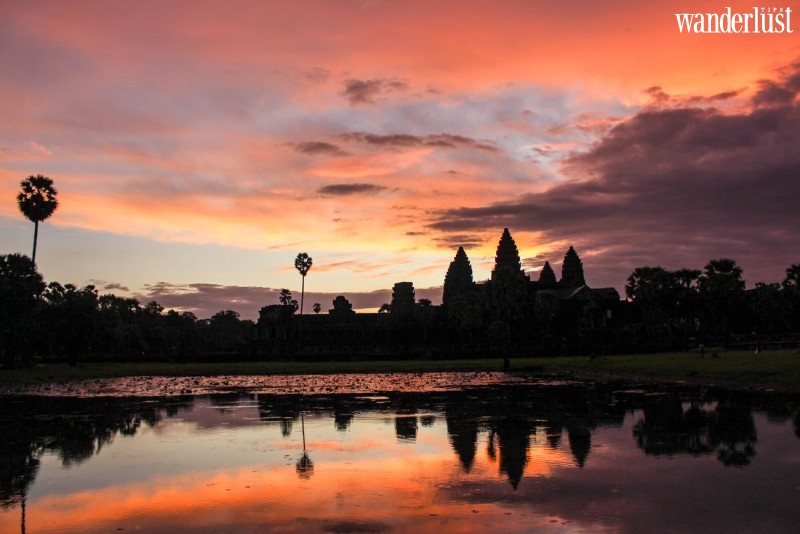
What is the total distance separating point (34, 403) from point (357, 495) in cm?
2830

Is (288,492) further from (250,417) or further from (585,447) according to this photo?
(250,417)

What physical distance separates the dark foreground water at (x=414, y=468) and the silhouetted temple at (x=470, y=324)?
6041 cm

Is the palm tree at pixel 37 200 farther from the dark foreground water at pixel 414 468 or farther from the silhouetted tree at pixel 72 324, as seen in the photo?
the dark foreground water at pixel 414 468

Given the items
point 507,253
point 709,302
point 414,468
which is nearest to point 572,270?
point 507,253

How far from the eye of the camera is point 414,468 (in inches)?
653

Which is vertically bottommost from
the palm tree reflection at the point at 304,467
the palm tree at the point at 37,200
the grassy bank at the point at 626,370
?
the palm tree reflection at the point at 304,467

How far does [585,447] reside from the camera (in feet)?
62.1

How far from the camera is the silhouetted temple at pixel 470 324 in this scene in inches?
3812

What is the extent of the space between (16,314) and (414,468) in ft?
200

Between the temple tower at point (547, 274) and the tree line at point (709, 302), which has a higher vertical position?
the temple tower at point (547, 274)

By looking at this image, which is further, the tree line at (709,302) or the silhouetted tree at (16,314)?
the tree line at (709,302)

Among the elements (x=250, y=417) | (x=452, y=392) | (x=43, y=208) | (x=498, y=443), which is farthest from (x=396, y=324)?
(x=498, y=443)

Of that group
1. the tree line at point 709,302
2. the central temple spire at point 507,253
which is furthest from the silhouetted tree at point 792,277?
the central temple spire at point 507,253

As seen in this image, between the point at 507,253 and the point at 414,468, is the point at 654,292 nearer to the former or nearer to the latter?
the point at 507,253
